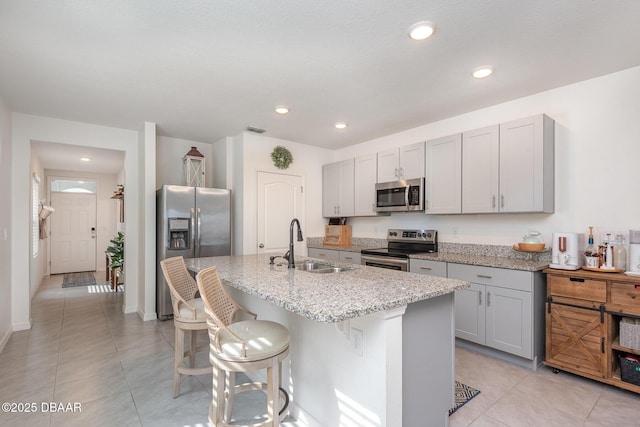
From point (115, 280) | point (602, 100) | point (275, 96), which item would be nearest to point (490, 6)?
point (602, 100)

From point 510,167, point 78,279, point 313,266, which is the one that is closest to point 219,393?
point 313,266

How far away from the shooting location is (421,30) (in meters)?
2.03

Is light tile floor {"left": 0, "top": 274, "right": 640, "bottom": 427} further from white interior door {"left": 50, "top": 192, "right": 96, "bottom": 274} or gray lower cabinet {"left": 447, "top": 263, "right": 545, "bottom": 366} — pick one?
white interior door {"left": 50, "top": 192, "right": 96, "bottom": 274}

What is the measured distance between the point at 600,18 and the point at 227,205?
13.3 feet

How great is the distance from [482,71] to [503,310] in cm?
204

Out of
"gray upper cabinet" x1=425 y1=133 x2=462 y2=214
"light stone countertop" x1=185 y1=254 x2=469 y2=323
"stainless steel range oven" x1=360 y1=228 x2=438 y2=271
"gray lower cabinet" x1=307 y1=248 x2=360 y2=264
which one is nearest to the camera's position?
"light stone countertop" x1=185 y1=254 x2=469 y2=323

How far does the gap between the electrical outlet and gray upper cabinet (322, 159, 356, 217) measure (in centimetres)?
325

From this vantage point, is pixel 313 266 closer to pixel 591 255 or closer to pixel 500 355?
pixel 500 355

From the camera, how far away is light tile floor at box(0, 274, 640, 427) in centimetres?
203

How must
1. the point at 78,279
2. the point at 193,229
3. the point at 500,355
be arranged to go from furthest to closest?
the point at 78,279 → the point at 193,229 → the point at 500,355

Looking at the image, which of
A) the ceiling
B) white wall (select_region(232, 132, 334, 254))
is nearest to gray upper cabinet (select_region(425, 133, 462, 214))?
the ceiling

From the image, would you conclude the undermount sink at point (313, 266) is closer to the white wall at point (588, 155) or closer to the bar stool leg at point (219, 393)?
the bar stool leg at point (219, 393)

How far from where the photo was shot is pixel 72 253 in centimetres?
770

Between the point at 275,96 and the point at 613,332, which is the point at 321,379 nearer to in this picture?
the point at 613,332
